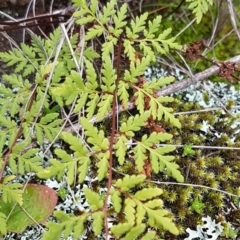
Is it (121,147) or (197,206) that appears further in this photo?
(197,206)

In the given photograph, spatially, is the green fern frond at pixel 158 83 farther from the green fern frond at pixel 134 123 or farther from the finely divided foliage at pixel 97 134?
the green fern frond at pixel 134 123

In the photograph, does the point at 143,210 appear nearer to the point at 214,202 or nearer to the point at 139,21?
the point at 214,202

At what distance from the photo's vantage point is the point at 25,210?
6.01ft

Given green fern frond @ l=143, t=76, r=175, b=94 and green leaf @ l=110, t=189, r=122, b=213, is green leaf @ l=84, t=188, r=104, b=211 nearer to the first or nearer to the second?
green leaf @ l=110, t=189, r=122, b=213

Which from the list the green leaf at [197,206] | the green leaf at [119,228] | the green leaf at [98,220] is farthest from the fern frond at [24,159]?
the green leaf at [197,206]

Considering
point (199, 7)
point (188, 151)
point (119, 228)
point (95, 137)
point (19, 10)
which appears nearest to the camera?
point (119, 228)

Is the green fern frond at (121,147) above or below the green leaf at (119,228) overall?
above

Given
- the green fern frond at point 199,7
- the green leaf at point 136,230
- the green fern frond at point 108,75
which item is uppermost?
the green fern frond at point 199,7

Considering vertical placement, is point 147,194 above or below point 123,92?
below

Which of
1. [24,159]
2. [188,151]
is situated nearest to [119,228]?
[24,159]

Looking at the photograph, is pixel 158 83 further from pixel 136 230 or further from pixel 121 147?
pixel 136 230

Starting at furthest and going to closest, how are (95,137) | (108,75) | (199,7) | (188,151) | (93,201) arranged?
(188,151)
(199,7)
(108,75)
(95,137)
(93,201)

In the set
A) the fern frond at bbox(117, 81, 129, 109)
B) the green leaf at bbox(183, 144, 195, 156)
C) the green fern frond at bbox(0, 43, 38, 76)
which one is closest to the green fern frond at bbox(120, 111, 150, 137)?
the fern frond at bbox(117, 81, 129, 109)

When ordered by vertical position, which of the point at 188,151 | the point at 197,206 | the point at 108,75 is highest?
the point at 108,75
